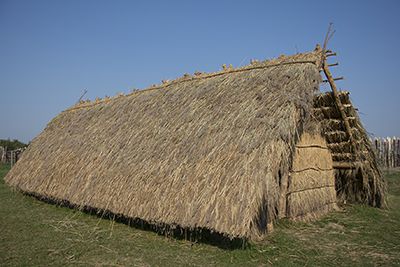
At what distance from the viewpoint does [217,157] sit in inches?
210

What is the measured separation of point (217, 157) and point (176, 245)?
59.4 inches

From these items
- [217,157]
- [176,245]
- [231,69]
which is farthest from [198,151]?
[231,69]

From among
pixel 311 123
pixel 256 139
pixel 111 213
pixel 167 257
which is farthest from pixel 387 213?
pixel 111 213

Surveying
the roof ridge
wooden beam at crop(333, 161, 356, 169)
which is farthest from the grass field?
the roof ridge

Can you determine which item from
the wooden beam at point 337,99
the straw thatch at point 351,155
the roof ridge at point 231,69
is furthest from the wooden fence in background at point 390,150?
the roof ridge at point 231,69

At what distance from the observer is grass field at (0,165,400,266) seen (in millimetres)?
4568

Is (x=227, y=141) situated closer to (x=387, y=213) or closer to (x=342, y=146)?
(x=342, y=146)

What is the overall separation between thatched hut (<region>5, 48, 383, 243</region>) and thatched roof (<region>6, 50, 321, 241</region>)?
0.07ft

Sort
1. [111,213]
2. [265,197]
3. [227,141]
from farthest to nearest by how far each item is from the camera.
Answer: [111,213] < [227,141] < [265,197]

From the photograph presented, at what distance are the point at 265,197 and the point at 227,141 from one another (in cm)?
120

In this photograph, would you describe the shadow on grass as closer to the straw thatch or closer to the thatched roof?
the thatched roof

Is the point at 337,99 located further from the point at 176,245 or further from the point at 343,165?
the point at 176,245

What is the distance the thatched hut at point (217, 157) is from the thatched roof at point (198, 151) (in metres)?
0.02

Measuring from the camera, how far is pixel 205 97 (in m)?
7.18
